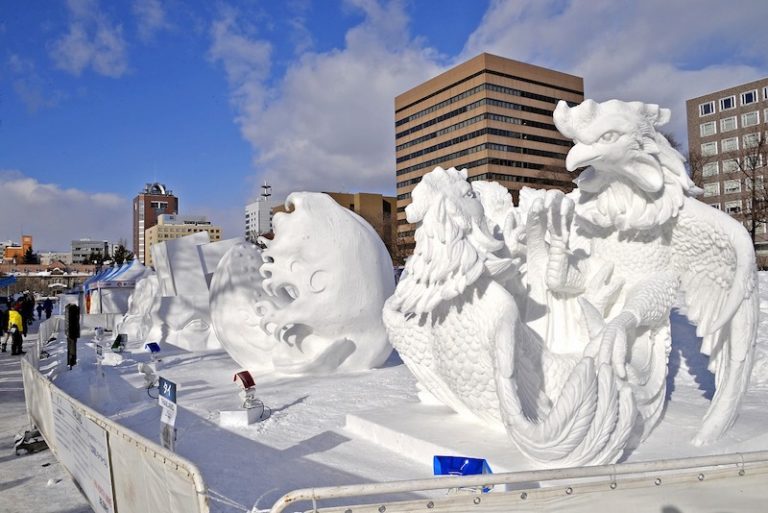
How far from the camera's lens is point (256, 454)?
16.2ft

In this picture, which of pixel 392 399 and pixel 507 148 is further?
pixel 507 148

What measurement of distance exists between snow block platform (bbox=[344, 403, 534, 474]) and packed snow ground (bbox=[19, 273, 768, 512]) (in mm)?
66

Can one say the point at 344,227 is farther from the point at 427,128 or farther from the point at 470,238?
the point at 427,128

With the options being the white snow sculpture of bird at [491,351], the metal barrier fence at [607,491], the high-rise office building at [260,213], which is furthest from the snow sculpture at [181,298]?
the high-rise office building at [260,213]

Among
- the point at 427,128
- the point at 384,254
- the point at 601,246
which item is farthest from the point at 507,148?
the point at 601,246

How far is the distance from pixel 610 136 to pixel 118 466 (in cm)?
379

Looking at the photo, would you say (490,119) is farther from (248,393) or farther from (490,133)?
(248,393)

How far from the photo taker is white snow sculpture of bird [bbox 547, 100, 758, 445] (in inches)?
159

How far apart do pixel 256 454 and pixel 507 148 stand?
169 ft

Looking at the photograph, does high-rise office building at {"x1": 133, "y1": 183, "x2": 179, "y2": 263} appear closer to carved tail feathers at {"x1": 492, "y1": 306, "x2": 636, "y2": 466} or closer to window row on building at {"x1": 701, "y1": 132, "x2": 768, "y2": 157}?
window row on building at {"x1": 701, "y1": 132, "x2": 768, "y2": 157}

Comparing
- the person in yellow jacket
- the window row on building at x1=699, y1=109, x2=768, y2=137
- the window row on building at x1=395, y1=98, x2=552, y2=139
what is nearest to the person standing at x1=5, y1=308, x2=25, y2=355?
the person in yellow jacket

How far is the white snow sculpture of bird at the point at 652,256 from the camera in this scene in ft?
13.3

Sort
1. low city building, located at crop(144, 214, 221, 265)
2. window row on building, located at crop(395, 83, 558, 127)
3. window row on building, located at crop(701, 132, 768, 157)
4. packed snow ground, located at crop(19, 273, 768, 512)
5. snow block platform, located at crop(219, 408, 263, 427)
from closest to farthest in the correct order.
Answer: packed snow ground, located at crop(19, 273, 768, 512) < snow block platform, located at crop(219, 408, 263, 427) < window row on building, located at crop(701, 132, 768, 157) < window row on building, located at crop(395, 83, 558, 127) < low city building, located at crop(144, 214, 221, 265)

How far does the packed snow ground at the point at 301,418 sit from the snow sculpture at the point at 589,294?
46 centimetres
